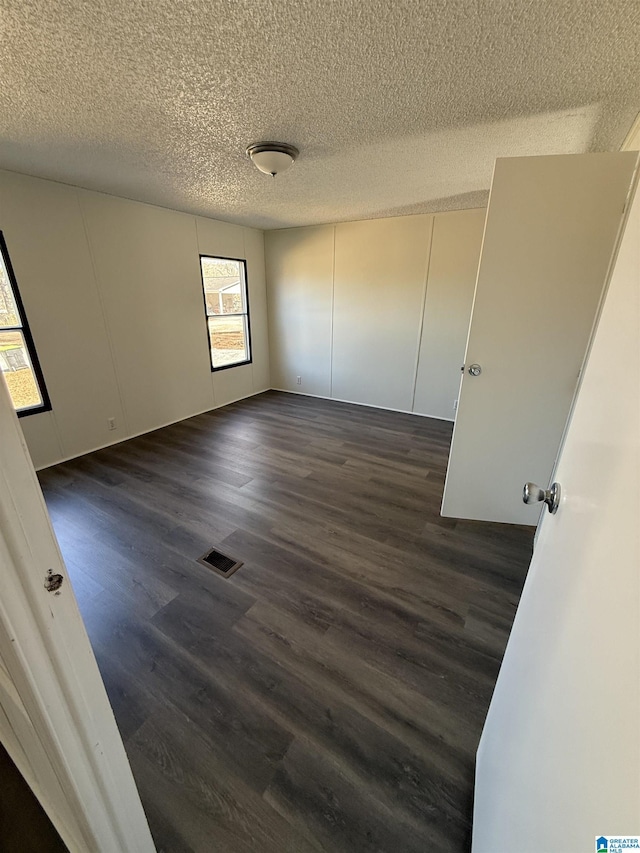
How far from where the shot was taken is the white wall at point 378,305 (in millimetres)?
3934

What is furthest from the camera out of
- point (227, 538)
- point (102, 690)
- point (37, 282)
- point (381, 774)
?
point (37, 282)

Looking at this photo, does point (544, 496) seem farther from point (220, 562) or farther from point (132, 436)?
point (132, 436)

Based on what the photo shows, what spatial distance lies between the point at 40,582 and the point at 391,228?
4660mm

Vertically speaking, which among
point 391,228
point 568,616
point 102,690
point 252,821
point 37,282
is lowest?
point 252,821

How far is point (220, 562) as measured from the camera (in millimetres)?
2080

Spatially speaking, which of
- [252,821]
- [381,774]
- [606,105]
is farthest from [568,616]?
[606,105]

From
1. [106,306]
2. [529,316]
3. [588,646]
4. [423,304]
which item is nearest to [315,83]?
[529,316]

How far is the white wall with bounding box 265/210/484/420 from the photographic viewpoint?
12.9ft

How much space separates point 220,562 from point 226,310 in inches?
148

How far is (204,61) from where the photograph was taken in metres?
1.33

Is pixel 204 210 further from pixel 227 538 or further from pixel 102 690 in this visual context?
pixel 102 690

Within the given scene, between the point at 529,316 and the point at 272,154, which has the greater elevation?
the point at 272,154

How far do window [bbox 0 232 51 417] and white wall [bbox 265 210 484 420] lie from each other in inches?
126

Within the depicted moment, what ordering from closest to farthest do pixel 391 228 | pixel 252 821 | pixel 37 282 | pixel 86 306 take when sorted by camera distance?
pixel 252 821 → pixel 37 282 → pixel 86 306 → pixel 391 228
